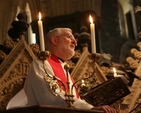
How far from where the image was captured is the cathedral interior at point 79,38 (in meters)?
3.02

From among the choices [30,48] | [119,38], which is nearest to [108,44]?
[119,38]

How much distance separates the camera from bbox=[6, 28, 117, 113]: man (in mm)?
2238

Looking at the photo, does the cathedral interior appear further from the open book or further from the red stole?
the red stole

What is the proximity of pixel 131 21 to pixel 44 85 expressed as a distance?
9.17 m

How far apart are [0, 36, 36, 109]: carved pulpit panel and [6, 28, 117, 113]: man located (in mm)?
470

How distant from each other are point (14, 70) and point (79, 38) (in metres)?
0.78

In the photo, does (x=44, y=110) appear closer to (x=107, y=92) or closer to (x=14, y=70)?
(x=107, y=92)

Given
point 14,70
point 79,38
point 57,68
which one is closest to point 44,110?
point 57,68

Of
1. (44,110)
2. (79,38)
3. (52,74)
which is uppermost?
(79,38)

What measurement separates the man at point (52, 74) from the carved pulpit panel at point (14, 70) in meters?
0.47

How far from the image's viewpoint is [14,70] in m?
3.03

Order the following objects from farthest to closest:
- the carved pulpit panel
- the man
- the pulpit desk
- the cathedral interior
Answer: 1. the cathedral interior
2. the carved pulpit panel
3. the man
4. the pulpit desk

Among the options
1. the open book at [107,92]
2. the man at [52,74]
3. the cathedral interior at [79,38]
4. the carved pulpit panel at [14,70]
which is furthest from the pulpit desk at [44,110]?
the carved pulpit panel at [14,70]

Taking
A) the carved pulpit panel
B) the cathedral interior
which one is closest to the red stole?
the cathedral interior
